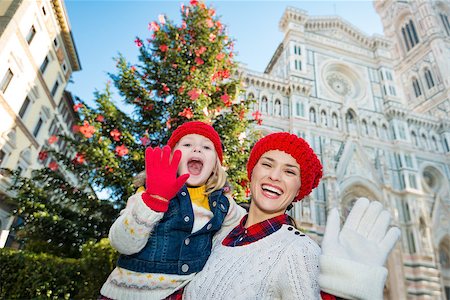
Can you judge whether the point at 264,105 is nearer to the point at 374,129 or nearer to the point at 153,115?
the point at 374,129

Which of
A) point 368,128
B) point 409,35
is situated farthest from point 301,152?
point 409,35

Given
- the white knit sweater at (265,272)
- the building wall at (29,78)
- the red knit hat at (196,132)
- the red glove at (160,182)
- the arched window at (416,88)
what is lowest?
the white knit sweater at (265,272)

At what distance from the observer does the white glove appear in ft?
4.01

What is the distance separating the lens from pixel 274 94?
20500mm

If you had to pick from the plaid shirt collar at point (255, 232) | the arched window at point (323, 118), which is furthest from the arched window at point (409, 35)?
the plaid shirt collar at point (255, 232)

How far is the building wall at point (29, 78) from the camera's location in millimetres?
12449

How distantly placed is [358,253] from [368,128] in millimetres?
22730

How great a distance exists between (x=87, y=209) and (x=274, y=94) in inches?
662

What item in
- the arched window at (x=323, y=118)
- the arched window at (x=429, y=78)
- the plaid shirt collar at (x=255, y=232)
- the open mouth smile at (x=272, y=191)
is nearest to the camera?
the plaid shirt collar at (x=255, y=232)

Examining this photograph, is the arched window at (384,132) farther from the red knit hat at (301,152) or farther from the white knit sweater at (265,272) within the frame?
the white knit sweater at (265,272)

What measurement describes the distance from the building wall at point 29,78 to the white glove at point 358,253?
1276cm

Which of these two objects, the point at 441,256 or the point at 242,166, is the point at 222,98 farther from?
the point at 441,256

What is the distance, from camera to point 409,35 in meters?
33.5

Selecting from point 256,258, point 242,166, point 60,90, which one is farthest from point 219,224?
point 60,90
